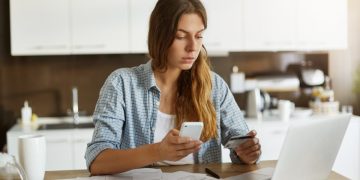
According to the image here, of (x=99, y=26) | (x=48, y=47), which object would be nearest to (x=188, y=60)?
(x=99, y=26)

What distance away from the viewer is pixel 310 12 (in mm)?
3984

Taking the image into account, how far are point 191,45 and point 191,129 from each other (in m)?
0.49

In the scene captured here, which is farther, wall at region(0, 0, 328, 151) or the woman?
wall at region(0, 0, 328, 151)

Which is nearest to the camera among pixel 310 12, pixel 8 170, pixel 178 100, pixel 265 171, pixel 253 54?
pixel 8 170

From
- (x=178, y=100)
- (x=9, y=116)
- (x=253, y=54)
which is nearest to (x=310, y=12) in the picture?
(x=253, y=54)

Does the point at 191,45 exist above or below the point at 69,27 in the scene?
below

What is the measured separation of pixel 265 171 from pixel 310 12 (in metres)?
2.53

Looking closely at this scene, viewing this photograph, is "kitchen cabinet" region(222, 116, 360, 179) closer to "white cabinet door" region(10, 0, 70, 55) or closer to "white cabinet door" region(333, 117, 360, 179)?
"white cabinet door" region(333, 117, 360, 179)

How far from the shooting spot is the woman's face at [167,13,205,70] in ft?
6.15

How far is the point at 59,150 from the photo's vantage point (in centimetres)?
354

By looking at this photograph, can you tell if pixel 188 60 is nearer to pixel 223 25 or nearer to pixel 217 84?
pixel 217 84

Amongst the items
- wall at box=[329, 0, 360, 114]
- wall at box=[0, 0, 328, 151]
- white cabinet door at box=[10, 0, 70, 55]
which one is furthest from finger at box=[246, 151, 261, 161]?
wall at box=[329, 0, 360, 114]

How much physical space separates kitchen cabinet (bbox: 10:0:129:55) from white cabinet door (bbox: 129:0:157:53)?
0.04 m

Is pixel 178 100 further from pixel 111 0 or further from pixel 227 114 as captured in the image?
pixel 111 0
